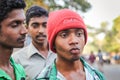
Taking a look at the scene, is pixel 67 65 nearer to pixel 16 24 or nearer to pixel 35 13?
pixel 16 24

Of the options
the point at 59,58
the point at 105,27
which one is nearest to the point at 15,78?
the point at 59,58

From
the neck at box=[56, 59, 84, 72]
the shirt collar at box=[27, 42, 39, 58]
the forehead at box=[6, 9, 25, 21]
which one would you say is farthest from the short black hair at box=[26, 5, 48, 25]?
the neck at box=[56, 59, 84, 72]

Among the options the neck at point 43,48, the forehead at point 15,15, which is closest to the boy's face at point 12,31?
the forehead at point 15,15

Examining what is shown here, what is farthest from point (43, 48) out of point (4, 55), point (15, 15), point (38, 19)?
point (15, 15)

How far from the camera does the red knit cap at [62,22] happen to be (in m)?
2.84

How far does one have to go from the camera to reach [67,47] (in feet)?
9.20

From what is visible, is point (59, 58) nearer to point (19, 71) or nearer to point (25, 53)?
point (19, 71)

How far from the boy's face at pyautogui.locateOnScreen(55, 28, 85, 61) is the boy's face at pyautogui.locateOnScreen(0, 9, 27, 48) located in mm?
288

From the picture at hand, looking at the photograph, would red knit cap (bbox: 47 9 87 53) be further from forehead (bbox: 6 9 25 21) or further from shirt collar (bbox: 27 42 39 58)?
shirt collar (bbox: 27 42 39 58)

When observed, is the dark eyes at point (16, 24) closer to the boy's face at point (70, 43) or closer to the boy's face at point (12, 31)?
the boy's face at point (12, 31)

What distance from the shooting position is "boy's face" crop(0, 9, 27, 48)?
295cm

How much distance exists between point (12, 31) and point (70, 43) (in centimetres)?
46

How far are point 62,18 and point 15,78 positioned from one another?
0.59 m

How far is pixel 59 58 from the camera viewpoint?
9.64 feet
